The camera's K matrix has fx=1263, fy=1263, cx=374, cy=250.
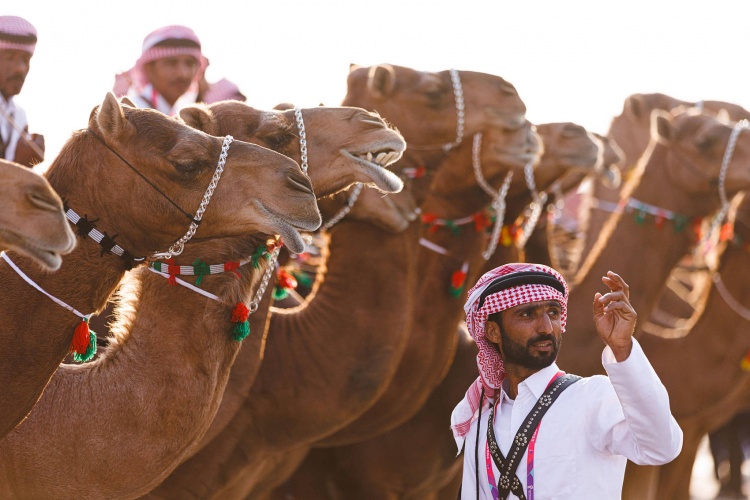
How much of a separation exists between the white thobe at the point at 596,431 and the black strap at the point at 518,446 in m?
0.02

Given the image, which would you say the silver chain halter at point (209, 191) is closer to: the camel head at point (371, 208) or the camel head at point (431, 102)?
the camel head at point (371, 208)

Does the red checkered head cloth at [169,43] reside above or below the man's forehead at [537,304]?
below

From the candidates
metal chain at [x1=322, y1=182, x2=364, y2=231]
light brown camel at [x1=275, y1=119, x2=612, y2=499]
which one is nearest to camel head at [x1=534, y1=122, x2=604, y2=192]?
light brown camel at [x1=275, y1=119, x2=612, y2=499]

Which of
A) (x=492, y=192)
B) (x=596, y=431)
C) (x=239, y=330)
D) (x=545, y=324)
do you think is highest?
(x=545, y=324)

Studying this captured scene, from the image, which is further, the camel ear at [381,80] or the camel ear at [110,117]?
the camel ear at [381,80]

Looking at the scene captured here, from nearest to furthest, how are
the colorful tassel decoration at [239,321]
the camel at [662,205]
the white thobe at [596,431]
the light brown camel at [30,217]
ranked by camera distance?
the light brown camel at [30,217], the white thobe at [596,431], the colorful tassel decoration at [239,321], the camel at [662,205]

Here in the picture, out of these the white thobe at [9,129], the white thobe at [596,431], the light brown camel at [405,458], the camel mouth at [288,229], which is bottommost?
the light brown camel at [405,458]

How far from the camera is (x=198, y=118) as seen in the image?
5.13 m

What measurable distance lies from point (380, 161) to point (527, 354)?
1.34 meters

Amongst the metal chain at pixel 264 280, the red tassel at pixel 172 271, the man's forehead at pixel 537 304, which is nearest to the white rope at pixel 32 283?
the red tassel at pixel 172 271

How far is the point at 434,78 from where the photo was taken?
719cm

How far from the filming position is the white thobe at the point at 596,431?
12.2ft

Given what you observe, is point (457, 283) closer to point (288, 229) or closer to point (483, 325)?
point (483, 325)

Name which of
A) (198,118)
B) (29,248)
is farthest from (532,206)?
(29,248)
